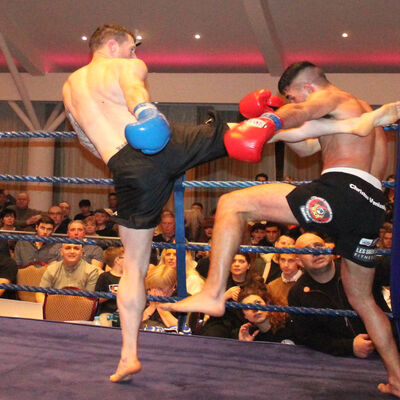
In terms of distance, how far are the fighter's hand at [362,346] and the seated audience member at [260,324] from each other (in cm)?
41

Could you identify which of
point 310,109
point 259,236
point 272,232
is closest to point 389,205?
point 272,232

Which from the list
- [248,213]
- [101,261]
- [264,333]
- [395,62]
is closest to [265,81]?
[395,62]

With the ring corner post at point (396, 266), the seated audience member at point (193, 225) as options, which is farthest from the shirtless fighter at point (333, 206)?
the seated audience member at point (193, 225)

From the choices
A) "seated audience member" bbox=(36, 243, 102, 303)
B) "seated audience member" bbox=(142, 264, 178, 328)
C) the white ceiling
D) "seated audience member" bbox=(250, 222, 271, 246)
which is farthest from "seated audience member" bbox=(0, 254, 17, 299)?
the white ceiling

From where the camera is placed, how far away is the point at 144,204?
191 centimetres

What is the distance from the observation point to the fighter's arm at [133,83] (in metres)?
1.71

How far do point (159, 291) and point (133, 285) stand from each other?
3.19ft

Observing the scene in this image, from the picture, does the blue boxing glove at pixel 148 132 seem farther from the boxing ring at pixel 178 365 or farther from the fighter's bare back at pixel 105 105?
the boxing ring at pixel 178 365

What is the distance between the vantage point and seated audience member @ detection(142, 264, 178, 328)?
282 centimetres

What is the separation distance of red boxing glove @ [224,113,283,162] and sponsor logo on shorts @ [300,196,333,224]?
26 cm

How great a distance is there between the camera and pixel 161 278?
2.89 metres

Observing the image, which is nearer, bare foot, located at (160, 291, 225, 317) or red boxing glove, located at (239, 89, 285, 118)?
bare foot, located at (160, 291, 225, 317)

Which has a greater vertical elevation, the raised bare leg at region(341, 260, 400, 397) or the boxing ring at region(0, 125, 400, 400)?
the raised bare leg at region(341, 260, 400, 397)

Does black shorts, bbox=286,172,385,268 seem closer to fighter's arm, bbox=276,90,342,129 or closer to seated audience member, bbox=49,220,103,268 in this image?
fighter's arm, bbox=276,90,342,129
